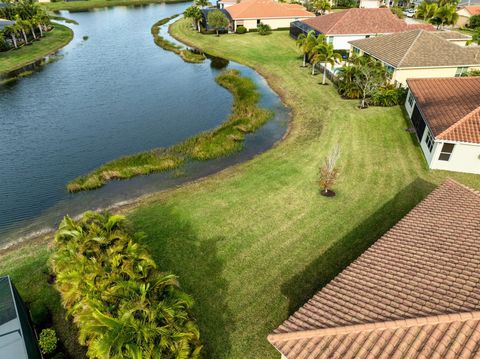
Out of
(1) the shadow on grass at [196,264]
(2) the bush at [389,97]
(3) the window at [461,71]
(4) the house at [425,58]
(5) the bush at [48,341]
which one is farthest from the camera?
(3) the window at [461,71]

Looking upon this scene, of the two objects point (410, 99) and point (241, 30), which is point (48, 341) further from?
point (241, 30)

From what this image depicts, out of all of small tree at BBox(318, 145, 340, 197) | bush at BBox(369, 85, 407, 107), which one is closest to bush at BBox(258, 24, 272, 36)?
A: bush at BBox(369, 85, 407, 107)

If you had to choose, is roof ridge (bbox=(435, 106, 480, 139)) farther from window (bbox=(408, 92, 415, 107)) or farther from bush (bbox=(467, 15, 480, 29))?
bush (bbox=(467, 15, 480, 29))

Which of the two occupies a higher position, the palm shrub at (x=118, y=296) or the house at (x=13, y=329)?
the palm shrub at (x=118, y=296)

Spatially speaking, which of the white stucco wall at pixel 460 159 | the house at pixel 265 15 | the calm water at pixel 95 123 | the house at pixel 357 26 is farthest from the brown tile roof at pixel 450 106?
the house at pixel 265 15

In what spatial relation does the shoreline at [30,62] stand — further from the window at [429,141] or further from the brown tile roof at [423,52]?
the window at [429,141]

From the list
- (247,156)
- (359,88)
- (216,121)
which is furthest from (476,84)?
(216,121)
